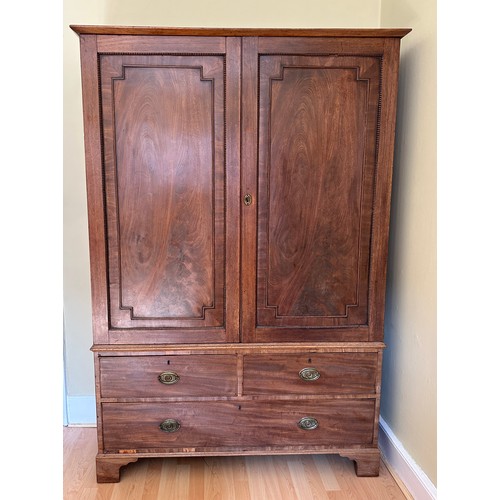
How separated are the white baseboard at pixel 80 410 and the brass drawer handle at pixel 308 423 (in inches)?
44.0

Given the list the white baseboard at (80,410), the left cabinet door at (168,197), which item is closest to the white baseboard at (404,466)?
the left cabinet door at (168,197)

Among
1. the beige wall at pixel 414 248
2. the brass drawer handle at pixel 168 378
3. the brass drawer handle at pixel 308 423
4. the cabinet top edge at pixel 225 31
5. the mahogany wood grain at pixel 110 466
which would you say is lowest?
the mahogany wood grain at pixel 110 466

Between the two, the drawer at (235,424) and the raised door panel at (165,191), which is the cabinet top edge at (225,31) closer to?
the raised door panel at (165,191)

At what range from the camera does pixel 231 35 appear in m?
1.52

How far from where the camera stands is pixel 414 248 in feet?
5.52

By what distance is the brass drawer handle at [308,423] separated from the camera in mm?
1752

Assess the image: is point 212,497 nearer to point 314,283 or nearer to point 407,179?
point 314,283

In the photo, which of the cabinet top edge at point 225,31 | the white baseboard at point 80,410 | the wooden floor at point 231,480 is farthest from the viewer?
the white baseboard at point 80,410

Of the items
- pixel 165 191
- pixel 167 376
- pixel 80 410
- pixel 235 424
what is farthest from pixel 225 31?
pixel 80 410

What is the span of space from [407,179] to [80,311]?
1.67 meters

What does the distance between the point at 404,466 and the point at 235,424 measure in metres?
0.73

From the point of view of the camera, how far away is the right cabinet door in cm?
157
